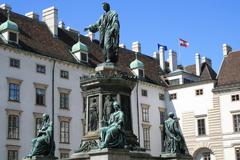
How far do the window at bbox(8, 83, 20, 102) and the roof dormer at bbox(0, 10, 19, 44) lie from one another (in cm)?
379

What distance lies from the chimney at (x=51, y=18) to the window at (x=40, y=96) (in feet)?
24.9

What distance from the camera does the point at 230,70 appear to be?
54.0 metres

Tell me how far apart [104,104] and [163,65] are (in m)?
44.1

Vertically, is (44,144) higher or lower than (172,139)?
lower

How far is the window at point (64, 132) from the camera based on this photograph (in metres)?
43.8

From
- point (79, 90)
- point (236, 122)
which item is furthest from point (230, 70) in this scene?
point (79, 90)

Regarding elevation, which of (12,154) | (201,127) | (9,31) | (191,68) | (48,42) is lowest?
(12,154)

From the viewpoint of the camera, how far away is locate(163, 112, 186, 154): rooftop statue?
62.5 ft

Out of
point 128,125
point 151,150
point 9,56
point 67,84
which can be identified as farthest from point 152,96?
point 128,125

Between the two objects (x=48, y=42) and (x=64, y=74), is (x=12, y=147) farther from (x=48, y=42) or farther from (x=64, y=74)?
(x=48, y=42)

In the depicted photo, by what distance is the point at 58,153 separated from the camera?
42.9m

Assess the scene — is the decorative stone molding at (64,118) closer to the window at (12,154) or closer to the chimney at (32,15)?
the window at (12,154)

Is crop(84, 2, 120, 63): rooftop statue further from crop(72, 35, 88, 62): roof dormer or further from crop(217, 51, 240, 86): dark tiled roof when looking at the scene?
crop(217, 51, 240, 86): dark tiled roof

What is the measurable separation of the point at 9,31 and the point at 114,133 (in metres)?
28.0
